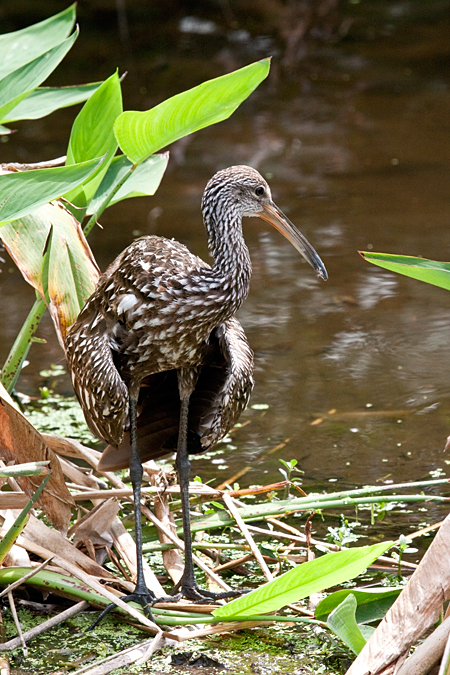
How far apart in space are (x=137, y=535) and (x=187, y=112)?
1409 millimetres

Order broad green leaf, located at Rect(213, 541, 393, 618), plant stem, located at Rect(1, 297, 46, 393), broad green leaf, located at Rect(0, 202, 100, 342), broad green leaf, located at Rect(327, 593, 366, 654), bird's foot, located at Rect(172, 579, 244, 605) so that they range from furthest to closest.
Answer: plant stem, located at Rect(1, 297, 46, 393) → broad green leaf, located at Rect(0, 202, 100, 342) → bird's foot, located at Rect(172, 579, 244, 605) → broad green leaf, located at Rect(213, 541, 393, 618) → broad green leaf, located at Rect(327, 593, 366, 654)

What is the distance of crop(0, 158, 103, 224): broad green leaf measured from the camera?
2682 millimetres

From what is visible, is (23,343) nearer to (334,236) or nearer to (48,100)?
(48,100)

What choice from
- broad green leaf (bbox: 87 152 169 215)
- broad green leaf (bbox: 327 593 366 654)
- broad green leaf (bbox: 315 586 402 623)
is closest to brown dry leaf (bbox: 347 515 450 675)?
broad green leaf (bbox: 327 593 366 654)

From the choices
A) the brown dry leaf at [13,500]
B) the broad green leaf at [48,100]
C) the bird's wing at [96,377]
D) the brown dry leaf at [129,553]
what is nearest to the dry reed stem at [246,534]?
the brown dry leaf at [129,553]

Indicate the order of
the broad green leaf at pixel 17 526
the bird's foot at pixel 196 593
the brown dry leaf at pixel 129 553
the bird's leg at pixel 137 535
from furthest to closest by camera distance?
1. the brown dry leaf at pixel 129 553
2. the bird's foot at pixel 196 593
3. the bird's leg at pixel 137 535
4. the broad green leaf at pixel 17 526

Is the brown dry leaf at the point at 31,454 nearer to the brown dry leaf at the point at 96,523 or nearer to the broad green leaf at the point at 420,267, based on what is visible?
the brown dry leaf at the point at 96,523

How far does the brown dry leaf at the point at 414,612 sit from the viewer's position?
226cm

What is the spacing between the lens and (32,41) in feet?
13.8

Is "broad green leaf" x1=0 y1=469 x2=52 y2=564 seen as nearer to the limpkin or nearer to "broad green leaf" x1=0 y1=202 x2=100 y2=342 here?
the limpkin

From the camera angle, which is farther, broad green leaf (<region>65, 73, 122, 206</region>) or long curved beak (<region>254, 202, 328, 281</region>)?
broad green leaf (<region>65, 73, 122, 206</region>)

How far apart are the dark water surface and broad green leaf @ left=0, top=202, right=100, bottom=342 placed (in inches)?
43.5

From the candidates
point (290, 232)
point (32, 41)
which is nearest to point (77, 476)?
point (290, 232)

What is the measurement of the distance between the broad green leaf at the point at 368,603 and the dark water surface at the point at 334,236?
87 centimetres
